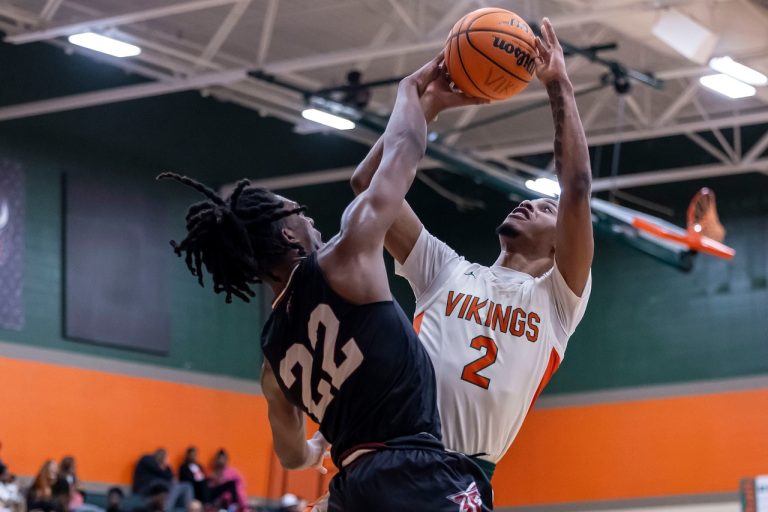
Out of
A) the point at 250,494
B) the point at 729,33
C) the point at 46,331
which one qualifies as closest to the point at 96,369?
the point at 46,331

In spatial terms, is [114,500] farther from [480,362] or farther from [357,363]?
[357,363]

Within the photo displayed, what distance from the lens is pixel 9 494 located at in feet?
50.1

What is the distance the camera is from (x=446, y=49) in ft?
14.9

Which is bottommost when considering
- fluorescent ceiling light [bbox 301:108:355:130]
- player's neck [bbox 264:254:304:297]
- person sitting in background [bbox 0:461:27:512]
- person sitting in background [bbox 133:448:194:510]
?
player's neck [bbox 264:254:304:297]

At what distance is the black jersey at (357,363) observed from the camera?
12.7 feet

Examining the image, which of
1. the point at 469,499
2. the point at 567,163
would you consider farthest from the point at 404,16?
the point at 469,499

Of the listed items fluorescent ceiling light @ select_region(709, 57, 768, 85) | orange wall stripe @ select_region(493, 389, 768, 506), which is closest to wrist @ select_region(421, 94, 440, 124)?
fluorescent ceiling light @ select_region(709, 57, 768, 85)

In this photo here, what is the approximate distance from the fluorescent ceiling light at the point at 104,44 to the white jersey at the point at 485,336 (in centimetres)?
1050

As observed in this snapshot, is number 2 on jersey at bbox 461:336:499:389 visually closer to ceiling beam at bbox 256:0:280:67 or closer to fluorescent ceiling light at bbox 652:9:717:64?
fluorescent ceiling light at bbox 652:9:717:64

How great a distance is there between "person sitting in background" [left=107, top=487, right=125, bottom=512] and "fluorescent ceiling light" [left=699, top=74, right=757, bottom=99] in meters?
8.77

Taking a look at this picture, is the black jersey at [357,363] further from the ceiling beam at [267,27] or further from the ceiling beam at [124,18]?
the ceiling beam at [267,27]

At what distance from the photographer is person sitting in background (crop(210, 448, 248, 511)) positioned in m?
18.4

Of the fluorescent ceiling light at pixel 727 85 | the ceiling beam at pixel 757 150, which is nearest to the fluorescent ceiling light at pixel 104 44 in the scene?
the fluorescent ceiling light at pixel 727 85

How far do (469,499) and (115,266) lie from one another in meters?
Answer: 15.2
